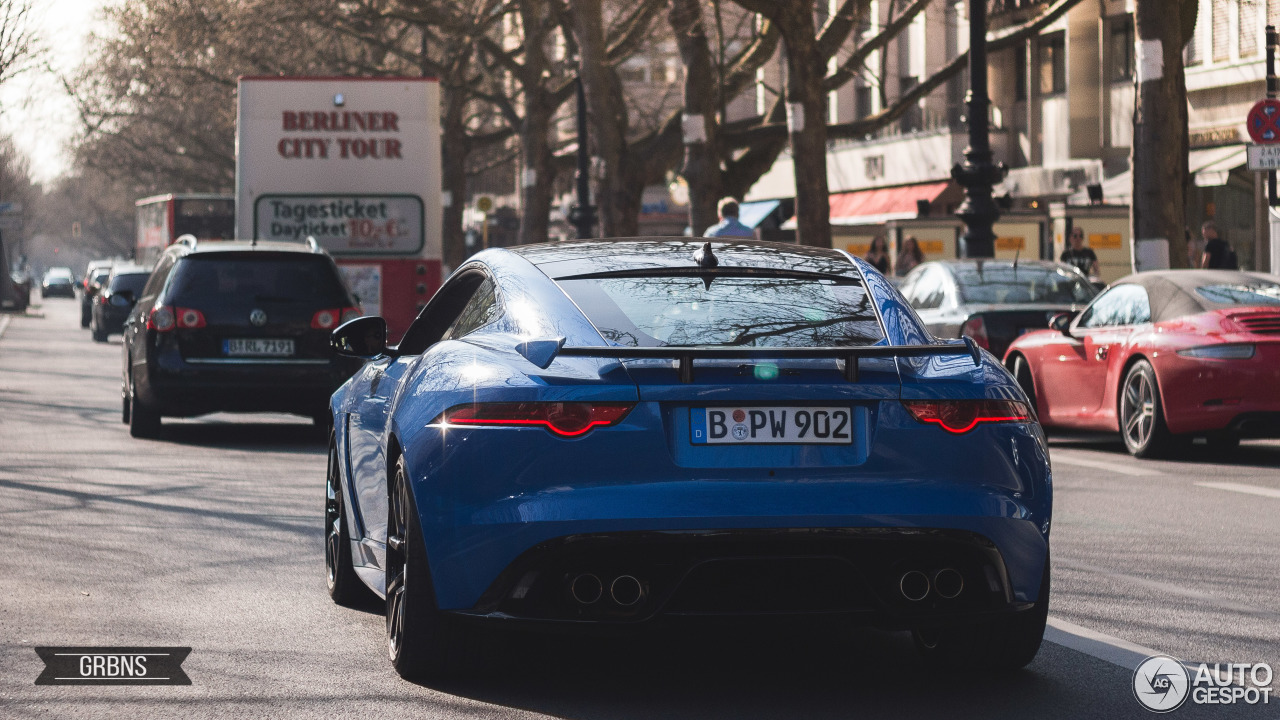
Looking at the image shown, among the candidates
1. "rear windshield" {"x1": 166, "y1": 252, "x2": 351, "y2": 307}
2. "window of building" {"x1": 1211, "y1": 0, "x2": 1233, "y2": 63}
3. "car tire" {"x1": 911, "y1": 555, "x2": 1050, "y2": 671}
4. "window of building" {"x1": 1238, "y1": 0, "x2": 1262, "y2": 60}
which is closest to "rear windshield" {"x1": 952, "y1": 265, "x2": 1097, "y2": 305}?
"rear windshield" {"x1": 166, "y1": 252, "x2": 351, "y2": 307}

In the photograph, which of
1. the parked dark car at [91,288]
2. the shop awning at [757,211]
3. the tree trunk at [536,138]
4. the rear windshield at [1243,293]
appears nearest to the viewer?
the rear windshield at [1243,293]

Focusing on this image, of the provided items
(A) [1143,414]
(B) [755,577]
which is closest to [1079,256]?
(A) [1143,414]

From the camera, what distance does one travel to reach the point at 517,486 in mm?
5477

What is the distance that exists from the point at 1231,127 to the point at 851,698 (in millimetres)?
31873

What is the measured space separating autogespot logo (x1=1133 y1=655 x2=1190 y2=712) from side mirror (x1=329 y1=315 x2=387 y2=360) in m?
2.82

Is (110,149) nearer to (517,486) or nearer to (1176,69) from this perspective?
(1176,69)

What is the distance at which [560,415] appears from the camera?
548 centimetres

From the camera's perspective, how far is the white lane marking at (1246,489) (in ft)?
38.8

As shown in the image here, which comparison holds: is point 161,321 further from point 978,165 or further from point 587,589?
point 978,165

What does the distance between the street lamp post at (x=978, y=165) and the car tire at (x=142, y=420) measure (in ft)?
33.2

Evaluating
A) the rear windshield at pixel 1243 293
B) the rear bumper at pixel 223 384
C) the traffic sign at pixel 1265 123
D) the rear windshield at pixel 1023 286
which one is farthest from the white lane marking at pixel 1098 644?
the traffic sign at pixel 1265 123

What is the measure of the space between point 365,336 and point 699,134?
23.1m

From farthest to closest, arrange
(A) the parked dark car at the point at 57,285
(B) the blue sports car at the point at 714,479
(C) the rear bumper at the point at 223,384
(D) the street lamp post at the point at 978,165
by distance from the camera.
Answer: (A) the parked dark car at the point at 57,285
(D) the street lamp post at the point at 978,165
(C) the rear bumper at the point at 223,384
(B) the blue sports car at the point at 714,479

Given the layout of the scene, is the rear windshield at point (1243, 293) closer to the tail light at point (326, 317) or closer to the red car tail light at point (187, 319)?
the tail light at point (326, 317)
